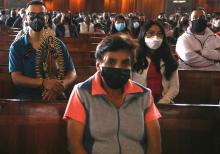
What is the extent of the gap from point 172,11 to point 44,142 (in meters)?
19.2

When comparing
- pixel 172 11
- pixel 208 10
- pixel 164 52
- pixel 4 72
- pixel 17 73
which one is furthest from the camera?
pixel 208 10

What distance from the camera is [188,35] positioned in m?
5.23

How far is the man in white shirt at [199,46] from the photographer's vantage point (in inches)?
204

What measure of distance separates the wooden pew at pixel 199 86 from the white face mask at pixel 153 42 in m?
1.14

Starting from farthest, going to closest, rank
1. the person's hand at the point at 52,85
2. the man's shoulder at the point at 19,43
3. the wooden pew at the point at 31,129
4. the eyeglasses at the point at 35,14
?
the eyeglasses at the point at 35,14
the man's shoulder at the point at 19,43
the person's hand at the point at 52,85
the wooden pew at the point at 31,129

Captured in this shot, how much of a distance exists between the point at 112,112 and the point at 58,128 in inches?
31.2

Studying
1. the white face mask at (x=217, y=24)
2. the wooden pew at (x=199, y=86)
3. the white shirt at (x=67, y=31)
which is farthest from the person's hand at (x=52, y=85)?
the white face mask at (x=217, y=24)

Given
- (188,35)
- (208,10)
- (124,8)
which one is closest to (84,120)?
(188,35)

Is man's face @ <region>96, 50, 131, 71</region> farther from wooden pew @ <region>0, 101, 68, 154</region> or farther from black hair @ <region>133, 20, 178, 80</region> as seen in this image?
black hair @ <region>133, 20, 178, 80</region>

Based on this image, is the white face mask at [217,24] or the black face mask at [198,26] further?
the white face mask at [217,24]

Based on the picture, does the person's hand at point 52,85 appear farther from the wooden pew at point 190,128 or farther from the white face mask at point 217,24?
the white face mask at point 217,24

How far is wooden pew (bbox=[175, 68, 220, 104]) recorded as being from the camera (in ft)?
16.2

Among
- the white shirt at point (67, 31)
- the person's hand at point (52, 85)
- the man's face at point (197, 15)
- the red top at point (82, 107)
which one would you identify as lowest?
the white shirt at point (67, 31)

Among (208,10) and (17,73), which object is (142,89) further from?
(208,10)
